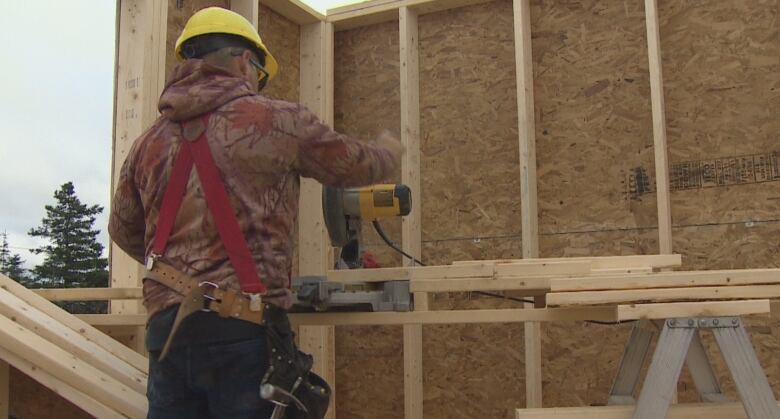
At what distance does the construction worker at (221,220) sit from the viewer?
1.93m

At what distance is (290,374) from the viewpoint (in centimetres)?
195

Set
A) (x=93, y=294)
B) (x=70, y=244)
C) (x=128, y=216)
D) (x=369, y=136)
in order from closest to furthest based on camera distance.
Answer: (x=128, y=216) → (x=93, y=294) → (x=369, y=136) → (x=70, y=244)

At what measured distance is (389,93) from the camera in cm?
519

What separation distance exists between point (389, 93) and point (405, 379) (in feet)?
6.39

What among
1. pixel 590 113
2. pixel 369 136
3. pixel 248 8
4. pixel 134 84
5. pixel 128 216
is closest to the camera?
pixel 128 216

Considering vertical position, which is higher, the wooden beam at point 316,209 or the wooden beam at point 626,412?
the wooden beam at point 316,209

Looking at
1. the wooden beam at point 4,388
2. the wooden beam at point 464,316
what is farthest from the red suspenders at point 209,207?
the wooden beam at point 4,388

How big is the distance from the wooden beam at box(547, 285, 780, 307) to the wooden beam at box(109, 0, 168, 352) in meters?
2.39

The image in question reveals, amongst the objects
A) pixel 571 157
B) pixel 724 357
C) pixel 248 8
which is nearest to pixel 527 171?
pixel 571 157

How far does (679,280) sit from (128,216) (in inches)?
65.4

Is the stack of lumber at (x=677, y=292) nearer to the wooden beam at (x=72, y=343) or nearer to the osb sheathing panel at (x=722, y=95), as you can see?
the wooden beam at (x=72, y=343)

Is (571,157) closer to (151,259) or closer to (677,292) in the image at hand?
(677,292)

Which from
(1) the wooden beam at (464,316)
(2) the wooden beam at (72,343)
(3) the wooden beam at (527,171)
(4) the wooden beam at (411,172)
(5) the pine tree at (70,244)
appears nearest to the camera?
(1) the wooden beam at (464,316)

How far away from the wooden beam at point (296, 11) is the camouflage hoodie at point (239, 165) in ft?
9.43
